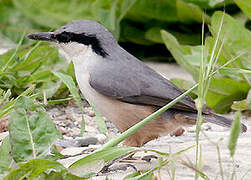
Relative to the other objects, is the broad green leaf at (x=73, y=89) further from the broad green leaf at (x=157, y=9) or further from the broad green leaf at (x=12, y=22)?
the broad green leaf at (x=12, y=22)

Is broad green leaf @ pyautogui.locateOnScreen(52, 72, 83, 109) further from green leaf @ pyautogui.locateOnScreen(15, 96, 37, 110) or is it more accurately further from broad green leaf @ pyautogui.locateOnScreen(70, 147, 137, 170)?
broad green leaf @ pyautogui.locateOnScreen(70, 147, 137, 170)

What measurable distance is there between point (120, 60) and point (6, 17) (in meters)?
4.36

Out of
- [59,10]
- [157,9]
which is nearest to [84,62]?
[157,9]

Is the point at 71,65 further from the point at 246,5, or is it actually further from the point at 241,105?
the point at 246,5

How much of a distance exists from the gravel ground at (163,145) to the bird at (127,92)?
0.54 ft

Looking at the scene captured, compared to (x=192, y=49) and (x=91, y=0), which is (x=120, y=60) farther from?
(x=91, y=0)

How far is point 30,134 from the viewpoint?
9.66ft

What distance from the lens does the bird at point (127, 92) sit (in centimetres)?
363

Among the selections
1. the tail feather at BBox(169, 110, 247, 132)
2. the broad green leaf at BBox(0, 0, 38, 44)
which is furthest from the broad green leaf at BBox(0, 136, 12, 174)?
the broad green leaf at BBox(0, 0, 38, 44)

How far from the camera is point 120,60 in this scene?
3781 mm

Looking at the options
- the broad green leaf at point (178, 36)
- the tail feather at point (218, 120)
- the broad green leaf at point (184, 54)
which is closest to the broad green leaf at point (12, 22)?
the broad green leaf at point (178, 36)

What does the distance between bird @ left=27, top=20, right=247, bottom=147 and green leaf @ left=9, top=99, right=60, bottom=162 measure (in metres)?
0.70

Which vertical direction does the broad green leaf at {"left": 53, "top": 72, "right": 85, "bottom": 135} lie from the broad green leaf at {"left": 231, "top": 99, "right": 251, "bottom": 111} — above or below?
above

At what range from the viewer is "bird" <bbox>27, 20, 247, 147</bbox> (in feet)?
11.9
